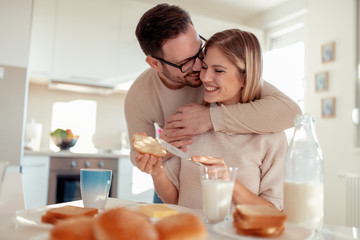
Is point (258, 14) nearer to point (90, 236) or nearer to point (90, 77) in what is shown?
point (90, 77)

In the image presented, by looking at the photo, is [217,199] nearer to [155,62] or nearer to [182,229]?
[182,229]

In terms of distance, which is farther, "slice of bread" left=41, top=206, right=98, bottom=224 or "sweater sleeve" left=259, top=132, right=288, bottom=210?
"sweater sleeve" left=259, top=132, right=288, bottom=210

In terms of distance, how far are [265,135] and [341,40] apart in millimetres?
2414

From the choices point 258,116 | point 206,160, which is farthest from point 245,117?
point 206,160

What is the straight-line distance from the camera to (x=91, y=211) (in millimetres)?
763

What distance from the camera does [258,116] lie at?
1.22 metres

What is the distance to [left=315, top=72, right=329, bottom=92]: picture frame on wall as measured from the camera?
10.9 ft

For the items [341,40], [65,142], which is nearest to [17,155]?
[65,142]

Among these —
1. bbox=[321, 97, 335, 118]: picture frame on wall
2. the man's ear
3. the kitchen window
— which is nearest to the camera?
the man's ear

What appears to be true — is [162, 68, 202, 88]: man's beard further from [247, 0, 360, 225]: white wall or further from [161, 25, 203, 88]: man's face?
[247, 0, 360, 225]: white wall

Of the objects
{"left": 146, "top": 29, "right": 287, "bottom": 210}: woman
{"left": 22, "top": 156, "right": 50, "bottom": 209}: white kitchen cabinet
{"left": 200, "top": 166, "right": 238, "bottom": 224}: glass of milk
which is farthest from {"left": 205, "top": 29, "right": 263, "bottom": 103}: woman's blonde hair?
{"left": 22, "top": 156, "right": 50, "bottom": 209}: white kitchen cabinet

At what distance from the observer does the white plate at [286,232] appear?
2.12ft

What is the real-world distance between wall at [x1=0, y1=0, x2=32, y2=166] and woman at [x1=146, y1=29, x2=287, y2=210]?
197 centimetres

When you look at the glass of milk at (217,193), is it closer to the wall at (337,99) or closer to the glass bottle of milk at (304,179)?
the glass bottle of milk at (304,179)
